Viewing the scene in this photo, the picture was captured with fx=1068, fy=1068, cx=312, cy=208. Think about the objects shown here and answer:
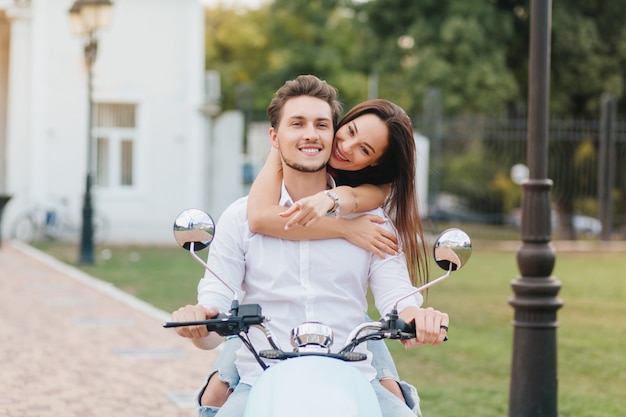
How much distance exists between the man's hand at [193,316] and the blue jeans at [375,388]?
20 cm

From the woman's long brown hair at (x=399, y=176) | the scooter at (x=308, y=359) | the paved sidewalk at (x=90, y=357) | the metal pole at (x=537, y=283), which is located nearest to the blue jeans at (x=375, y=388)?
the scooter at (x=308, y=359)

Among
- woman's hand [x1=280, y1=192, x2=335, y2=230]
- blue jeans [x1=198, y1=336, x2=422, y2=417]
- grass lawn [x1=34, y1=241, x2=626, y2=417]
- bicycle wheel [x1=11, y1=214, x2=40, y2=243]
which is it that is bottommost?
grass lawn [x1=34, y1=241, x2=626, y2=417]

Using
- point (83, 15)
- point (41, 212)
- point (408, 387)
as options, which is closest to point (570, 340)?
point (408, 387)

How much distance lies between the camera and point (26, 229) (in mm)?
21188

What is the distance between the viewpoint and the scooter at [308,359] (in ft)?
8.11

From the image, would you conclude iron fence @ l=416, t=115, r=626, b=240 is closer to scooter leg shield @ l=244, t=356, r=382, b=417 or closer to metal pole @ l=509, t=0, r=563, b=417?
metal pole @ l=509, t=0, r=563, b=417

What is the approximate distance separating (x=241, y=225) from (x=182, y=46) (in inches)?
796

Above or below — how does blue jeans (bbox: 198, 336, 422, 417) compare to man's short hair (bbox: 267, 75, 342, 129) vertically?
below

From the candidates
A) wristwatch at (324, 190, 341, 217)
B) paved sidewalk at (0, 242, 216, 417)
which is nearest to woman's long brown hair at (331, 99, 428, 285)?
wristwatch at (324, 190, 341, 217)

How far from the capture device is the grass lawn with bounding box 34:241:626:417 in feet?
23.0

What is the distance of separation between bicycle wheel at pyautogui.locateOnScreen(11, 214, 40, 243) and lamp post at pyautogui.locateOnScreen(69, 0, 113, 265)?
4.71m

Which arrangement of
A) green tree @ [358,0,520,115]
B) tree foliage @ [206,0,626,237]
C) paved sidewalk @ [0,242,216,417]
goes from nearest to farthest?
paved sidewalk @ [0,242,216,417] → green tree @ [358,0,520,115] → tree foliage @ [206,0,626,237]

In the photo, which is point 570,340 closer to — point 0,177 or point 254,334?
point 254,334

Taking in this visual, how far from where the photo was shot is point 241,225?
131 inches
